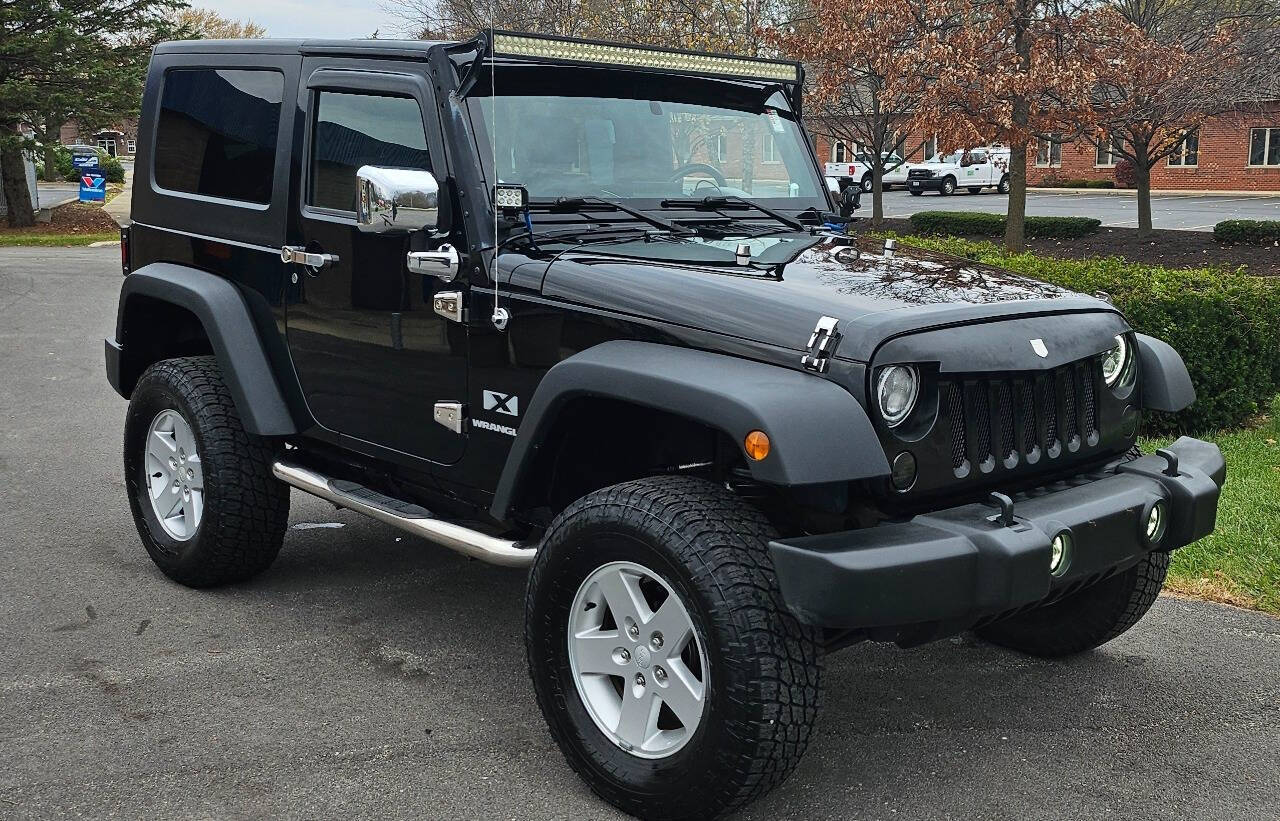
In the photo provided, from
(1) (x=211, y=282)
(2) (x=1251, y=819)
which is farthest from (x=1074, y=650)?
(1) (x=211, y=282)

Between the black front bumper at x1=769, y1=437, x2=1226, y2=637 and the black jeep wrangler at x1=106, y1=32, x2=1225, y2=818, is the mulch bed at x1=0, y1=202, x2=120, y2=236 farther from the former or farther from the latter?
A: the black front bumper at x1=769, y1=437, x2=1226, y2=637

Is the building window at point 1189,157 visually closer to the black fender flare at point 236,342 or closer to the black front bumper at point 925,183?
the black front bumper at point 925,183

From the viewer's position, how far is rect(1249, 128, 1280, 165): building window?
44312 mm

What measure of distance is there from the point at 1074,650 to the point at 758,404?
2.15 m

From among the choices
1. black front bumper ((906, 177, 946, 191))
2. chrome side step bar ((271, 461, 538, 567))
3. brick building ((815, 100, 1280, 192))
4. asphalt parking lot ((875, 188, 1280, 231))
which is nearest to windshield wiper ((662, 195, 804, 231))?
chrome side step bar ((271, 461, 538, 567))

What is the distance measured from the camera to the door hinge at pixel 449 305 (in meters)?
4.08

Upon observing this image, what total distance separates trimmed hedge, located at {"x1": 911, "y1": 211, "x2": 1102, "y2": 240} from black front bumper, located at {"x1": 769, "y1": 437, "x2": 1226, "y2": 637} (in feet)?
66.7

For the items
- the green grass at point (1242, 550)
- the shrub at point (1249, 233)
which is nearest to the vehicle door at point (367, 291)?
the green grass at point (1242, 550)

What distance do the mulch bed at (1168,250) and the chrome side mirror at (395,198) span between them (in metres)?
14.3

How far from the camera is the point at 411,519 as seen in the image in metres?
4.27

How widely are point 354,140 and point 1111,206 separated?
1417 inches

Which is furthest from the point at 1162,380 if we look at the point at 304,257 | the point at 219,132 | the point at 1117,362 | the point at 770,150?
the point at 219,132

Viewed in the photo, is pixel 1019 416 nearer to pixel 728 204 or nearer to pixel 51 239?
pixel 728 204

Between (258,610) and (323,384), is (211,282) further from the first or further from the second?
(258,610)
